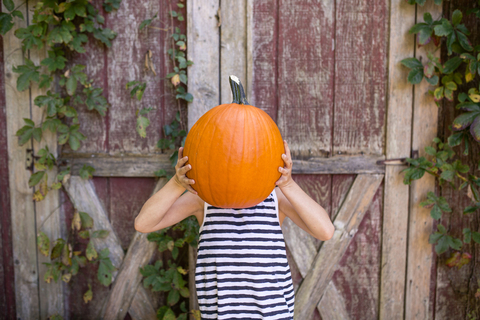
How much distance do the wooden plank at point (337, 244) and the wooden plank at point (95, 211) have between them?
1124 millimetres

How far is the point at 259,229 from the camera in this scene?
1.48m

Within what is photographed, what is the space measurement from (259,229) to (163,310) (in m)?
1.11

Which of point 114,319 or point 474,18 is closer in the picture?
point 474,18

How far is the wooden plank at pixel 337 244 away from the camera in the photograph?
2137mm

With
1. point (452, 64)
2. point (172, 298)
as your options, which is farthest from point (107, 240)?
point (452, 64)

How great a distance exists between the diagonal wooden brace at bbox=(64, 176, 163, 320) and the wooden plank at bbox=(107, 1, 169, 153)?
356 mm

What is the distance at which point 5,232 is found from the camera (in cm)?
226

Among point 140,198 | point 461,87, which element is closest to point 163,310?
point 140,198

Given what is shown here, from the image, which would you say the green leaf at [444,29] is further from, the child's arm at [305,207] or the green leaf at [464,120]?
the child's arm at [305,207]

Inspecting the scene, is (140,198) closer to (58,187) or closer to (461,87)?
(58,187)

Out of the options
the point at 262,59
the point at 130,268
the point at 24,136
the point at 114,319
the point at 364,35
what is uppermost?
the point at 364,35

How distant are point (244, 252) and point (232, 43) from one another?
131cm

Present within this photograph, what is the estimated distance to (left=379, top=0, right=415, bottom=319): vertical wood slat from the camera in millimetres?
2043

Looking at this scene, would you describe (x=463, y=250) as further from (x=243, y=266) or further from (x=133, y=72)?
(x=133, y=72)
